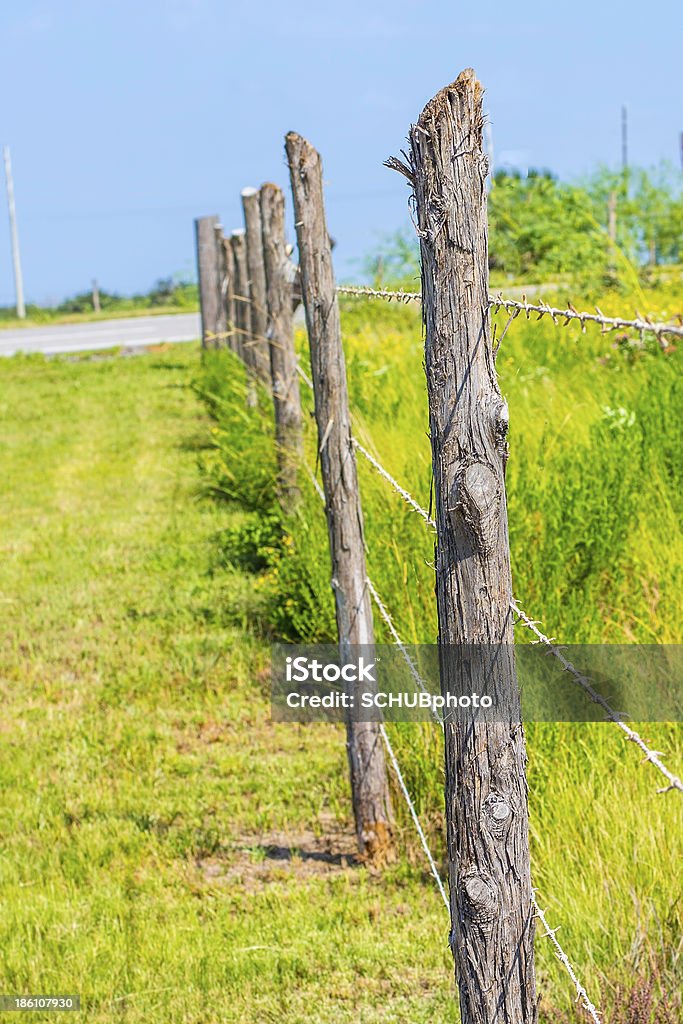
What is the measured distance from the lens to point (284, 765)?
428 cm

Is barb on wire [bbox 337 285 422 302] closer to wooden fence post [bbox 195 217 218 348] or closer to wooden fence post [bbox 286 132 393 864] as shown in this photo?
wooden fence post [bbox 286 132 393 864]

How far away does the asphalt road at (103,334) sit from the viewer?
21578mm

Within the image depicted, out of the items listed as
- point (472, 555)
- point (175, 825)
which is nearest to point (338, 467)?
point (175, 825)

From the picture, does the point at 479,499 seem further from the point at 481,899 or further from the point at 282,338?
the point at 282,338

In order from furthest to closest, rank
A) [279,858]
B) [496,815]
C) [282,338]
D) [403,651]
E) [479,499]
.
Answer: [282,338] < [279,858] < [403,651] < [496,815] < [479,499]

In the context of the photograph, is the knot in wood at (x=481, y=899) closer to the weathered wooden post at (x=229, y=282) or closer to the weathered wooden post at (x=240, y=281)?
the weathered wooden post at (x=240, y=281)

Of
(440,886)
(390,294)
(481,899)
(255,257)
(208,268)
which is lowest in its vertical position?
(440,886)

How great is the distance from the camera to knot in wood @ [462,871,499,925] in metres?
2.10

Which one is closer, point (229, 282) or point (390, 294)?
point (390, 294)

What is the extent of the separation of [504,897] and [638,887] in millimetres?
850

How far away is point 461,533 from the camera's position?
2.01 meters

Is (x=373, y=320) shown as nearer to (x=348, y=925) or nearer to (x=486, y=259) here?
(x=348, y=925)

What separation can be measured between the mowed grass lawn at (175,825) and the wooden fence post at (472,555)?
82 centimetres

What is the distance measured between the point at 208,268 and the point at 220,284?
0.56m
